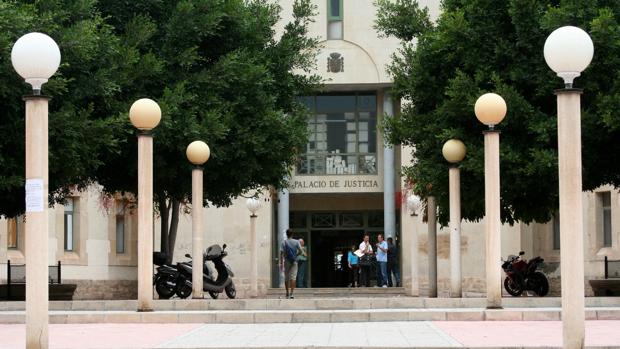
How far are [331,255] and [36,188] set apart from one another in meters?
39.9

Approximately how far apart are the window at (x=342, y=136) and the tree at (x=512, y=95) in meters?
21.3

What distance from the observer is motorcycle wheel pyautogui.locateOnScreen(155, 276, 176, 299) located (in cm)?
2908

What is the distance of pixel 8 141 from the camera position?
Answer: 24.0 meters

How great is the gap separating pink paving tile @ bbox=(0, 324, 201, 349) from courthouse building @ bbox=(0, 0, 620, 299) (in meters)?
23.1

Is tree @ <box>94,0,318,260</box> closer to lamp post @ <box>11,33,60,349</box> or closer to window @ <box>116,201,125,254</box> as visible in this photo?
window @ <box>116,201,125,254</box>

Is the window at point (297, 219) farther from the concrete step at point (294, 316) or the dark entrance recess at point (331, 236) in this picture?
the concrete step at point (294, 316)

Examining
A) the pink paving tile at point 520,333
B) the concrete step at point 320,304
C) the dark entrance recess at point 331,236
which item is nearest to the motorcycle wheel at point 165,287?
the concrete step at point 320,304

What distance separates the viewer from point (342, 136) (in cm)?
5022

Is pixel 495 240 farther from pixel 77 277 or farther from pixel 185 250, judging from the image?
pixel 185 250

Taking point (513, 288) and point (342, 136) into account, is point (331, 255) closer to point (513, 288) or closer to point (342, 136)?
point (342, 136)

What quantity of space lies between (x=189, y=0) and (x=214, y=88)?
198cm

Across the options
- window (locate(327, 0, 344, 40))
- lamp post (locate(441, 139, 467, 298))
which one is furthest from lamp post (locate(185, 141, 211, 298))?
window (locate(327, 0, 344, 40))

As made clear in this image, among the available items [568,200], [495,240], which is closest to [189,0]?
[495,240]

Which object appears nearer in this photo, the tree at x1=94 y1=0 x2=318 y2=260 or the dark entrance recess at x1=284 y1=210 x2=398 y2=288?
the tree at x1=94 y1=0 x2=318 y2=260
